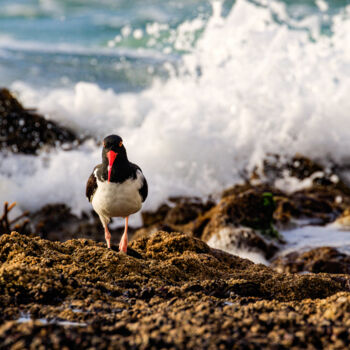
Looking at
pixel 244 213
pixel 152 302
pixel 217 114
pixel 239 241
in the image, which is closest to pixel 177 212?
pixel 244 213

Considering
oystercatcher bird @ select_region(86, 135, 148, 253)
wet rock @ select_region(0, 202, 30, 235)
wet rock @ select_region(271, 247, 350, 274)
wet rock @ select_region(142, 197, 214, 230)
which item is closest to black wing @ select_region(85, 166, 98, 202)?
oystercatcher bird @ select_region(86, 135, 148, 253)

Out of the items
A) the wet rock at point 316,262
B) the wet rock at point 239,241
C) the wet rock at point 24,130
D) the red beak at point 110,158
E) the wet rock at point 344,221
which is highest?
the wet rock at point 24,130

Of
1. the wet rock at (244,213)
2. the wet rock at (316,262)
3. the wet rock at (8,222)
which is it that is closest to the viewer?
the wet rock at (8,222)

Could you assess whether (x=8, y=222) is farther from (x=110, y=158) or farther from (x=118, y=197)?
(x=110, y=158)

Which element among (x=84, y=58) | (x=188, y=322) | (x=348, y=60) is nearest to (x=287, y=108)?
(x=348, y=60)

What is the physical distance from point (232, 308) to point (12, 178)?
672cm

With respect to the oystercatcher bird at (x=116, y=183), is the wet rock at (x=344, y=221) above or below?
below

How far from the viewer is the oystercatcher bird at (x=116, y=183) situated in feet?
11.3

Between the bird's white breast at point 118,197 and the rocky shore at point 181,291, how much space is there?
1.08ft

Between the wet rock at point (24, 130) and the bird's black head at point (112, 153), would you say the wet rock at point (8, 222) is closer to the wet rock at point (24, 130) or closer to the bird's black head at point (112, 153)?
the bird's black head at point (112, 153)

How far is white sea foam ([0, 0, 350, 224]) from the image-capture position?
824 centimetres

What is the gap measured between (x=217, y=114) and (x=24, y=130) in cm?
410

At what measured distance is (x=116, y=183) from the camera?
3.48m

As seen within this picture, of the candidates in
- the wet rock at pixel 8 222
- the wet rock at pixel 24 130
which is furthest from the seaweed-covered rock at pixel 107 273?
the wet rock at pixel 24 130
